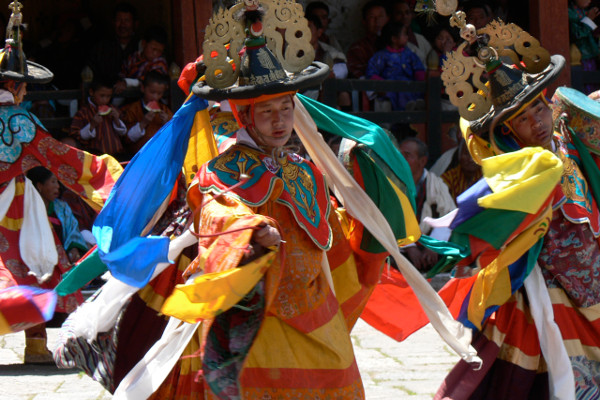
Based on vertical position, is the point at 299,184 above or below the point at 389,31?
below

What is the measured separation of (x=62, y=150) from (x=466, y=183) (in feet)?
14.5

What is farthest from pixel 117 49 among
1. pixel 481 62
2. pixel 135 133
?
pixel 481 62

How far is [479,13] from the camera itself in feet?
31.3

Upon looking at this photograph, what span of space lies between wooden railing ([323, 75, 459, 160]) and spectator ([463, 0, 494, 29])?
70 cm

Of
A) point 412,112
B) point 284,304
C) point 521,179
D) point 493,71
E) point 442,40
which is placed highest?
point 442,40

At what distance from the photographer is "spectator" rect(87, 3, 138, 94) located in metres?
8.63

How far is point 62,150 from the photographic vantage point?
18.2 ft

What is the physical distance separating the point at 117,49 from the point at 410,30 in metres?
2.94

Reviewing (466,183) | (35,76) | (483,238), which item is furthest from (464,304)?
(466,183)

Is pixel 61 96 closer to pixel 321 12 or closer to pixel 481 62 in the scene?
pixel 321 12

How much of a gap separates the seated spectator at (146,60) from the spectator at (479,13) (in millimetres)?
2959

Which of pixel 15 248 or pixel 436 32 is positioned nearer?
pixel 15 248

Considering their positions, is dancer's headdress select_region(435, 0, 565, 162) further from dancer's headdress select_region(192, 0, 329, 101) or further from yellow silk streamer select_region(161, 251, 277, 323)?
yellow silk streamer select_region(161, 251, 277, 323)

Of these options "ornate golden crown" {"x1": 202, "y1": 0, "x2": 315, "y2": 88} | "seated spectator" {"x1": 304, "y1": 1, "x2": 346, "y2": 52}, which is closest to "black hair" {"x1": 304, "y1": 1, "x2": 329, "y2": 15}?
"seated spectator" {"x1": 304, "y1": 1, "x2": 346, "y2": 52}
